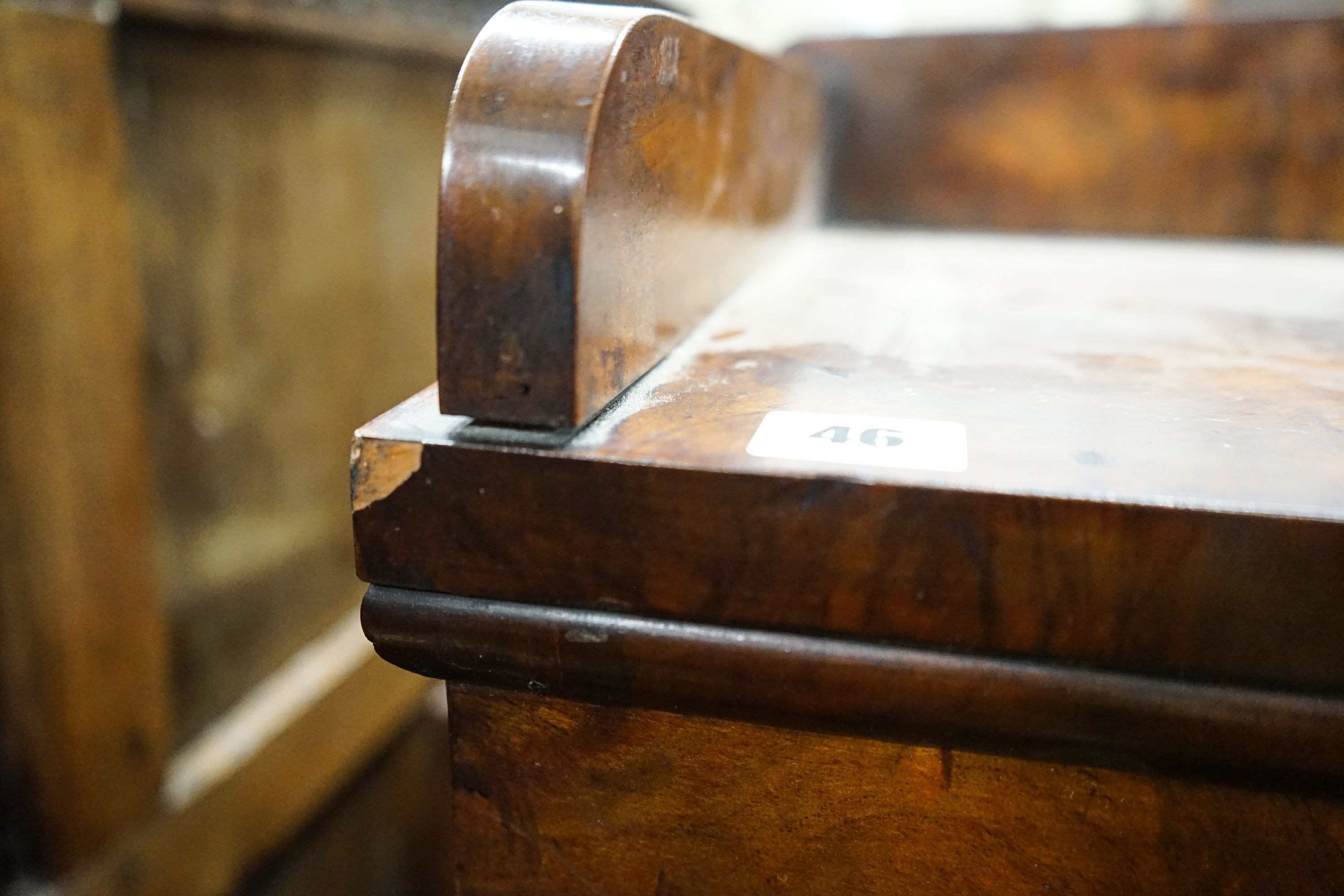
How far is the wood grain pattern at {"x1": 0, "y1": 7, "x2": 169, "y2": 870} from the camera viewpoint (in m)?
0.91

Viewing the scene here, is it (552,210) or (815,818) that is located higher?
(552,210)

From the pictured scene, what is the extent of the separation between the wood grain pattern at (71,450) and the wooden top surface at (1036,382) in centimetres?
70

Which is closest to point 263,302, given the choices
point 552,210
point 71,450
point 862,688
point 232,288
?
point 232,288

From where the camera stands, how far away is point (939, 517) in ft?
1.14

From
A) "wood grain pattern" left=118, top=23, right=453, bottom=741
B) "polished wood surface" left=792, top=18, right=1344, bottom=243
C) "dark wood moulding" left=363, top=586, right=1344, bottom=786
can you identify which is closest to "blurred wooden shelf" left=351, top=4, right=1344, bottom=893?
"dark wood moulding" left=363, top=586, right=1344, bottom=786

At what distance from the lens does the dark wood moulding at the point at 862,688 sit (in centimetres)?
35

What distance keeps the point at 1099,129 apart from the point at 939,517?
938 millimetres

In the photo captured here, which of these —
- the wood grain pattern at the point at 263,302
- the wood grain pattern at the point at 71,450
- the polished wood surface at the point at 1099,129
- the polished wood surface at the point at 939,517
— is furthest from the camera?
the wood grain pattern at the point at 263,302

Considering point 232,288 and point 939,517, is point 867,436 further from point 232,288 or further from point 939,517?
point 232,288

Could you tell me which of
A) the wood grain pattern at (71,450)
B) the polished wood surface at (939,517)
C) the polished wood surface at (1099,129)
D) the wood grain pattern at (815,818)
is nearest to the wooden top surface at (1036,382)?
the polished wood surface at (939,517)

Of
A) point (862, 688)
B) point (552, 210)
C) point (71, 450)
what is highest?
point (552, 210)

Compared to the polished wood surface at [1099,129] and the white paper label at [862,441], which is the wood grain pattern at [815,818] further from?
the polished wood surface at [1099,129]

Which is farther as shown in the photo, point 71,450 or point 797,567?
point 71,450

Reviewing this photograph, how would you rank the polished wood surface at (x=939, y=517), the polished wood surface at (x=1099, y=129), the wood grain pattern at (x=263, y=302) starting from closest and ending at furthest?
the polished wood surface at (x=939, y=517), the polished wood surface at (x=1099, y=129), the wood grain pattern at (x=263, y=302)
